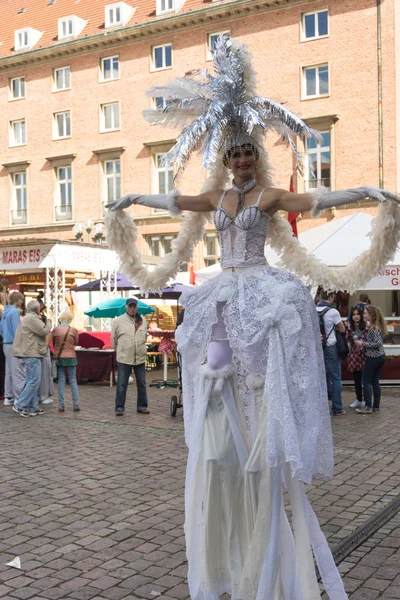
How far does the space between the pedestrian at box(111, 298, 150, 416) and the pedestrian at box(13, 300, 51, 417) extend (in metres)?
1.18

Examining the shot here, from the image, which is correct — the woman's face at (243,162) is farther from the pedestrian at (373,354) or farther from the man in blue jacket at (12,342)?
the man in blue jacket at (12,342)

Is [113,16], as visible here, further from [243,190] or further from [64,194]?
[243,190]

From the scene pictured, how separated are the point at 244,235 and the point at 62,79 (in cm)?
3373

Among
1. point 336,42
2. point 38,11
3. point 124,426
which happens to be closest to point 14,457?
point 124,426

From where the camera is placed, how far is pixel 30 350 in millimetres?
10891

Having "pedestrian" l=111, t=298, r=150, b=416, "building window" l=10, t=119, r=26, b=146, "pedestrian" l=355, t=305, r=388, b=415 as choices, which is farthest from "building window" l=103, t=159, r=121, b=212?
"pedestrian" l=355, t=305, r=388, b=415

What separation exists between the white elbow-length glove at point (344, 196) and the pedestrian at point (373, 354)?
23.8ft

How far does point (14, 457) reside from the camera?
25.0 ft

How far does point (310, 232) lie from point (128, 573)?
41.7ft

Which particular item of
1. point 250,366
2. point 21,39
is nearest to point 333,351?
point 250,366

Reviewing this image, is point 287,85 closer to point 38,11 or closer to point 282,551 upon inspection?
point 38,11

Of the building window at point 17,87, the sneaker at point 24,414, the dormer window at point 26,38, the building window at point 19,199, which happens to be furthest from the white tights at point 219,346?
the dormer window at point 26,38

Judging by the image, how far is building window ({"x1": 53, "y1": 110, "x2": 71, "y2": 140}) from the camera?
114 ft

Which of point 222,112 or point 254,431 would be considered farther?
point 222,112
